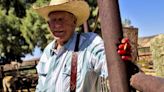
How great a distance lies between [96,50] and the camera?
2.80 m

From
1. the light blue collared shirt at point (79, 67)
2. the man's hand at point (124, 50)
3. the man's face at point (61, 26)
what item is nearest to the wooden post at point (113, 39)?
the man's hand at point (124, 50)

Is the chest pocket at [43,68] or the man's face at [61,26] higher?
the man's face at [61,26]

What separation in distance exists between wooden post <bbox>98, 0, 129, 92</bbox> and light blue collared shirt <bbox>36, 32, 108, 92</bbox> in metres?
0.51

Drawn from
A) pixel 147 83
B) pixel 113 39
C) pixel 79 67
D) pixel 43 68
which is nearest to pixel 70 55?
pixel 79 67

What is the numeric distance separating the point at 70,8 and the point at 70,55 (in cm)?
33

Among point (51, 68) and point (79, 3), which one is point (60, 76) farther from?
point (79, 3)

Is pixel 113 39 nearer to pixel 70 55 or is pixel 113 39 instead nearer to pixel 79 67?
pixel 79 67

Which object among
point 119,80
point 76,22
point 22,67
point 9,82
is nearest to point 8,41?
point 22,67

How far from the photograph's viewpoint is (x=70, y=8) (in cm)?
309

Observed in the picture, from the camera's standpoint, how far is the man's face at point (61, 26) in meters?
3.01

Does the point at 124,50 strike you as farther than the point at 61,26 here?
No

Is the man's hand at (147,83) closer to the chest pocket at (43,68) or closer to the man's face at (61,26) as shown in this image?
the man's face at (61,26)

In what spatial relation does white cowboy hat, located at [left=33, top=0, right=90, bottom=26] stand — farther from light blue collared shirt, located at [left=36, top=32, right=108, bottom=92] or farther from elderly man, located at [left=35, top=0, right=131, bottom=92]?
light blue collared shirt, located at [left=36, top=32, right=108, bottom=92]

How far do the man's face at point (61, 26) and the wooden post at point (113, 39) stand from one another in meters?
0.86
